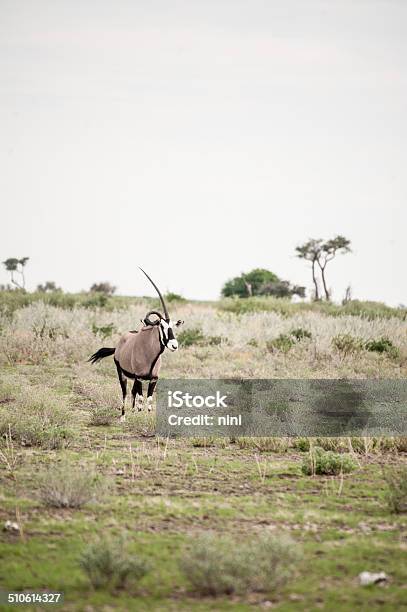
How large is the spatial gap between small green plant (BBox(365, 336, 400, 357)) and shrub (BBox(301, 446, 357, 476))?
41.5 ft

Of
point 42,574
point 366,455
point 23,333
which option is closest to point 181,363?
point 23,333

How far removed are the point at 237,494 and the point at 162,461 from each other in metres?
1.69

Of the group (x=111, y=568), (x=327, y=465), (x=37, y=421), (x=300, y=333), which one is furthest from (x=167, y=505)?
(x=300, y=333)

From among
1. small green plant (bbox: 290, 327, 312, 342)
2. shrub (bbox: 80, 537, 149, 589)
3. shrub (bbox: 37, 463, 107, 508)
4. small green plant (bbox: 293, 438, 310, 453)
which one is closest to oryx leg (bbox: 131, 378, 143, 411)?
small green plant (bbox: 293, 438, 310, 453)

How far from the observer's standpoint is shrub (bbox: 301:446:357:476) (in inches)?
348

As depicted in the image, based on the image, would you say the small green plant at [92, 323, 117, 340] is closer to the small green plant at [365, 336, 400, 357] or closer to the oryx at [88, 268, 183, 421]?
the small green plant at [365, 336, 400, 357]

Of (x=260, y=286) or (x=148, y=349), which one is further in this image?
(x=260, y=286)

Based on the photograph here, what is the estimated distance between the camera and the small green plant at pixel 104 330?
21856 millimetres

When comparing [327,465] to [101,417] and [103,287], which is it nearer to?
[101,417]

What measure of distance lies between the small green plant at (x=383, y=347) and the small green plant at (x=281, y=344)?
228 centimetres

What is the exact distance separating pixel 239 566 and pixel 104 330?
1760 centimetres

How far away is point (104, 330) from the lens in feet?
73.9

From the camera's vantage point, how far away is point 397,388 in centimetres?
1570

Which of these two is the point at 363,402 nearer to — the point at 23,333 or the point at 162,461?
the point at 162,461
